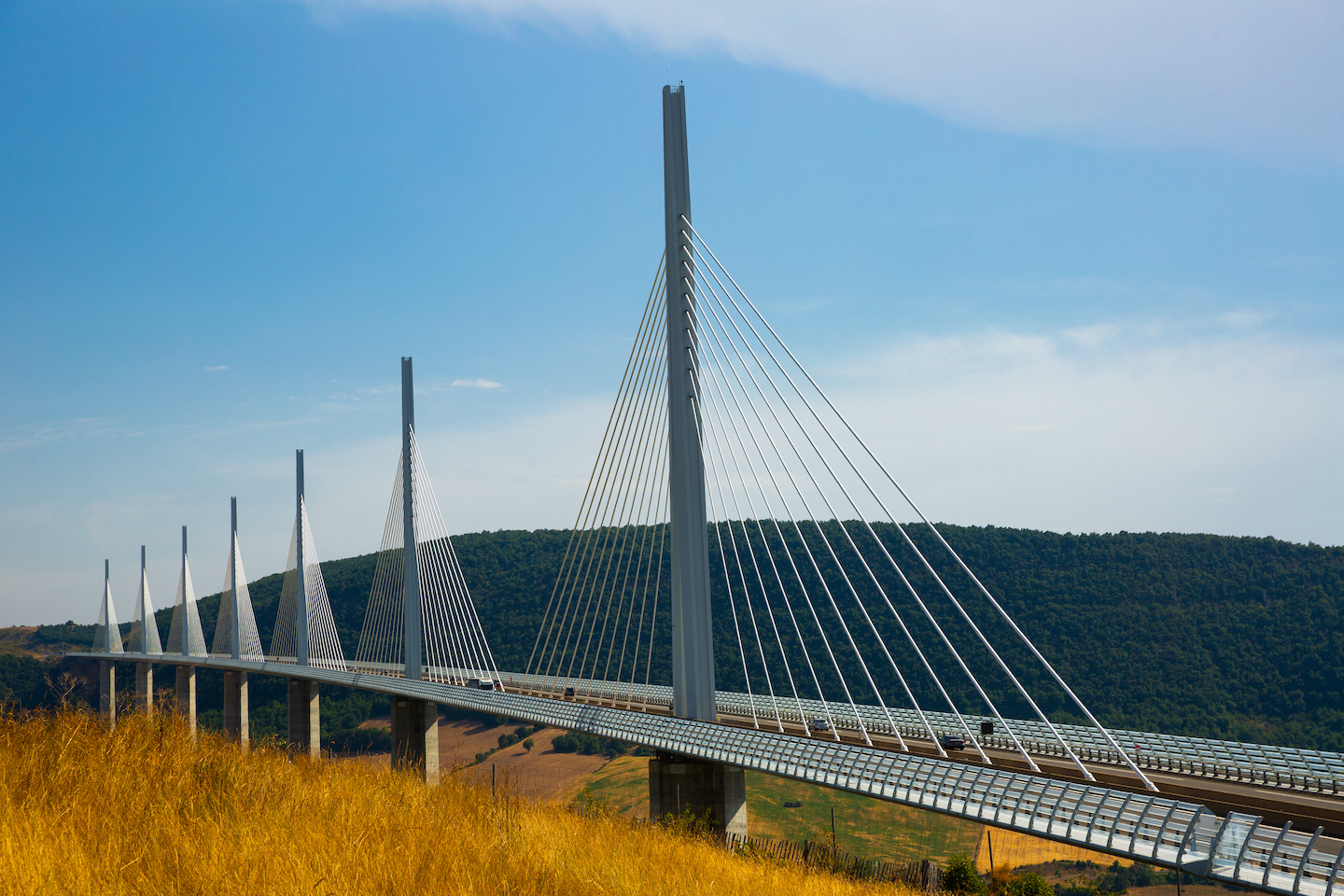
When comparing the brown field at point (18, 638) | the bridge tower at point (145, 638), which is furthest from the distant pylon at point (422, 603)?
the brown field at point (18, 638)

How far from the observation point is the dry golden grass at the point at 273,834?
239 inches

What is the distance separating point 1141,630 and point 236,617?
6396 centimetres

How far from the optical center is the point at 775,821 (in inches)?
2048

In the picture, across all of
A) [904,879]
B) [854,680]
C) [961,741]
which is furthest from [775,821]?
[904,879]

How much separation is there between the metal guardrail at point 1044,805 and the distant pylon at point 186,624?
208 ft

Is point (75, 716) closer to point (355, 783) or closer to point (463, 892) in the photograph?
point (355, 783)

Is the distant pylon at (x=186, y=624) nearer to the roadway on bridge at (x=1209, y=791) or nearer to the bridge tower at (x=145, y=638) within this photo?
the bridge tower at (x=145, y=638)

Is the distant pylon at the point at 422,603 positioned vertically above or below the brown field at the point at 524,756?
above

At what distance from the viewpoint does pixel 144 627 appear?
3430 inches

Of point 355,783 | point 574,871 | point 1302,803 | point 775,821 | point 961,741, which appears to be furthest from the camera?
point 775,821

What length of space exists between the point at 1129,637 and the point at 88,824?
69792 mm

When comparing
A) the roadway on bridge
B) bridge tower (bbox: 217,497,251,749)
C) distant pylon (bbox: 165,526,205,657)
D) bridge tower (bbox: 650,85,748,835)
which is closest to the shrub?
the roadway on bridge

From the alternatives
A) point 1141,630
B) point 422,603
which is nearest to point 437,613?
point 422,603

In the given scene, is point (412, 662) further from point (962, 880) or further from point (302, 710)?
point (962, 880)
